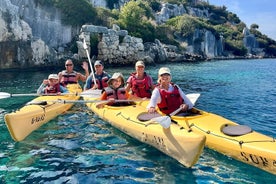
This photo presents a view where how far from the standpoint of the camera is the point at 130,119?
785 centimetres

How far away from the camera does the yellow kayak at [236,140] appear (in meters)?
5.66

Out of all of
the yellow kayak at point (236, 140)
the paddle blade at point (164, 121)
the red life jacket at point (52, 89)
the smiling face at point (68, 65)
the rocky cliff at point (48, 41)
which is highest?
the rocky cliff at point (48, 41)

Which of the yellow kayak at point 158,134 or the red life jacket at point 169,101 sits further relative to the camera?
the red life jacket at point 169,101

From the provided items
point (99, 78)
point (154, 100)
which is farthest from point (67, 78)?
point (154, 100)

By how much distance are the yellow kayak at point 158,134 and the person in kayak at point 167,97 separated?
62 cm

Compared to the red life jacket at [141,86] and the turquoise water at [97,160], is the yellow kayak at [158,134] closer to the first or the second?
the turquoise water at [97,160]

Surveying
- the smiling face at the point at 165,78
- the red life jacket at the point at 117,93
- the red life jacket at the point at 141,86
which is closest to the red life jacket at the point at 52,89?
the red life jacket at the point at 117,93

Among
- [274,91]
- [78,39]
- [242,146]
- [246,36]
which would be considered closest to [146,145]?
[242,146]

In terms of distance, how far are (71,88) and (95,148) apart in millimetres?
5459

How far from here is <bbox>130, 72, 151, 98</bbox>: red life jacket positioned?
32.7 feet

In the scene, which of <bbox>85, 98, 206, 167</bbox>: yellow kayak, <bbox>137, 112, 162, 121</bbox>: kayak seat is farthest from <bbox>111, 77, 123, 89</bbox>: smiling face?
<bbox>137, 112, 162, 121</bbox>: kayak seat

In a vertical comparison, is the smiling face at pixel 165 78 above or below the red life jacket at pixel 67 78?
above

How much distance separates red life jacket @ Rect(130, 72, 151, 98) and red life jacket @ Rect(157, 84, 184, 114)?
231 centimetres

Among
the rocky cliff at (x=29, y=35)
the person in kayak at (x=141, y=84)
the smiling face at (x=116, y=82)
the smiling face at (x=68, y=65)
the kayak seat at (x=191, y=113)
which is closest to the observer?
the kayak seat at (x=191, y=113)
